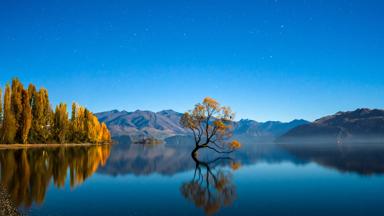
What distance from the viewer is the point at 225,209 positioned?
21031mm

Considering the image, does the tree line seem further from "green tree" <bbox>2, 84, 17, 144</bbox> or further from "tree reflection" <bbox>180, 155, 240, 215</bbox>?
"tree reflection" <bbox>180, 155, 240, 215</bbox>

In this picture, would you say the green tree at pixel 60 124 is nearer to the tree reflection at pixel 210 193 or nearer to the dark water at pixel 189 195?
the dark water at pixel 189 195

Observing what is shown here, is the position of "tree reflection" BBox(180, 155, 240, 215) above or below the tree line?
below

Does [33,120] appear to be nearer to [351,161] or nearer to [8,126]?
[8,126]

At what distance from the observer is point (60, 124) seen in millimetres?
126250

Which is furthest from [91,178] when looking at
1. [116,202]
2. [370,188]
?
[370,188]

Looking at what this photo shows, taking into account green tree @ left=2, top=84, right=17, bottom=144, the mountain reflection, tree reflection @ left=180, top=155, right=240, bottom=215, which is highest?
green tree @ left=2, top=84, right=17, bottom=144

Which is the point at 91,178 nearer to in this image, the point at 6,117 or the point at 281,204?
the point at 281,204

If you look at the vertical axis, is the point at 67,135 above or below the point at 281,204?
above

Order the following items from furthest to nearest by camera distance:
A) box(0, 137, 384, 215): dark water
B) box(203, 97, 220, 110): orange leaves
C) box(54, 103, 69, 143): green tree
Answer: box(54, 103, 69, 143): green tree < box(203, 97, 220, 110): orange leaves < box(0, 137, 384, 215): dark water

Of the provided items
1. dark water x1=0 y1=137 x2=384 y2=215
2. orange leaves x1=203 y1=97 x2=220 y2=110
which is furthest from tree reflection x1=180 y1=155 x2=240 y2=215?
orange leaves x1=203 y1=97 x2=220 y2=110

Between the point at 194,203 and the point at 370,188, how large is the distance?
60.6 ft

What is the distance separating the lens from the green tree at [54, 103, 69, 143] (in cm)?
12538

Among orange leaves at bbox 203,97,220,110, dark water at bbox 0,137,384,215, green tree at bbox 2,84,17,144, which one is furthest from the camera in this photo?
green tree at bbox 2,84,17,144
